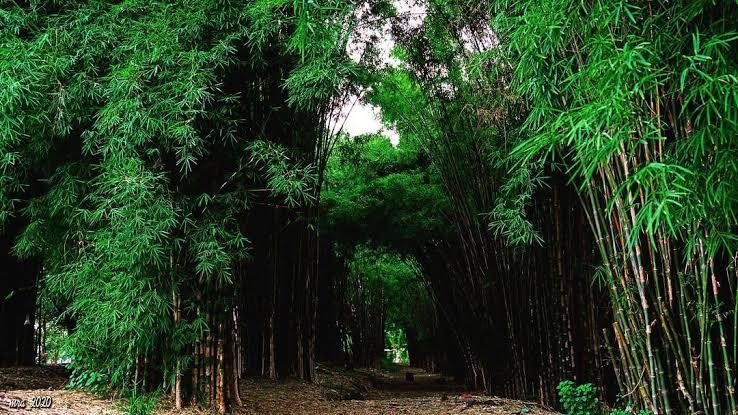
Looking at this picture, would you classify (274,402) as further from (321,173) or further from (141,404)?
(321,173)

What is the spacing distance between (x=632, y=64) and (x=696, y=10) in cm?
23

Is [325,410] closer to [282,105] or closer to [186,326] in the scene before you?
[186,326]

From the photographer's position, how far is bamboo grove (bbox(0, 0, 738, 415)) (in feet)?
6.20

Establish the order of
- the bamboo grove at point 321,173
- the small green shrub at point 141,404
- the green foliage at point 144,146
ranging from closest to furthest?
the bamboo grove at point 321,173 → the green foliage at point 144,146 → the small green shrub at point 141,404

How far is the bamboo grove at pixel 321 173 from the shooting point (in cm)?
189

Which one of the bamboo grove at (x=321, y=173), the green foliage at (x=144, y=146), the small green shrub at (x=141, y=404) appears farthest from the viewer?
the small green shrub at (x=141, y=404)

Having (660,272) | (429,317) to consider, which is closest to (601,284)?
(660,272)

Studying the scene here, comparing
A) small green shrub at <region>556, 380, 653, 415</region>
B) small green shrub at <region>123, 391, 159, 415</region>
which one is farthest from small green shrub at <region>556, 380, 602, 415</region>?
small green shrub at <region>123, 391, 159, 415</region>

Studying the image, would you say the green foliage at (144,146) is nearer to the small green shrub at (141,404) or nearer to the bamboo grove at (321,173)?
the bamboo grove at (321,173)

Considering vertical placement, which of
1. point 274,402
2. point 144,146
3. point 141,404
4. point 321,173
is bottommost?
point 274,402

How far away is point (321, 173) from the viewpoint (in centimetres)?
486

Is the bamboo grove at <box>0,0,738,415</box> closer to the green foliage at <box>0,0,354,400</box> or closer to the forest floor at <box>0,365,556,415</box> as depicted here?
the green foliage at <box>0,0,354,400</box>

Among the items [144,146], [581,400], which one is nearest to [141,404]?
[144,146]

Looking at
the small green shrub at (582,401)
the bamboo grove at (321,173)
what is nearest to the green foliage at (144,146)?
the bamboo grove at (321,173)
